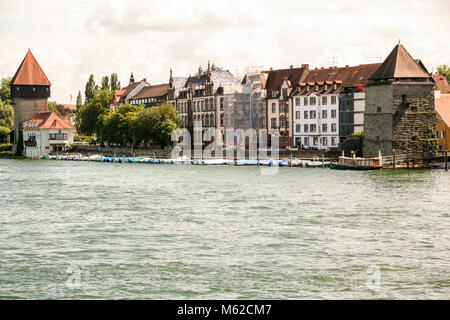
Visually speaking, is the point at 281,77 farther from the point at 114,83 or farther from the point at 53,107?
the point at 53,107

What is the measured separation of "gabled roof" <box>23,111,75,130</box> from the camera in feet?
330

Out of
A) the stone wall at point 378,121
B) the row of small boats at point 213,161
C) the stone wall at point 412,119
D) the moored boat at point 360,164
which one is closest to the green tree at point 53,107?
the row of small boats at point 213,161

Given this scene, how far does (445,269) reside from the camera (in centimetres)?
1741

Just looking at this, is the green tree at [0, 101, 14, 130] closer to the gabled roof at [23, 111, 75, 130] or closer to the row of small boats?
the gabled roof at [23, 111, 75, 130]

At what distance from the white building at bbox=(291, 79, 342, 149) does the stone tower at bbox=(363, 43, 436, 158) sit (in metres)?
11.9

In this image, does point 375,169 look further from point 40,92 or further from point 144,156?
point 40,92

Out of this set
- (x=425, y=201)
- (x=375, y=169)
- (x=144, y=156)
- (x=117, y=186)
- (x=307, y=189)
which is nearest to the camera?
(x=425, y=201)

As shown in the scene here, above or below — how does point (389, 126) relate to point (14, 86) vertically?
below

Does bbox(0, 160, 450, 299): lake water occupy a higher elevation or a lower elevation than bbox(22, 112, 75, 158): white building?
lower

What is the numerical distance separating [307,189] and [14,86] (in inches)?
2869

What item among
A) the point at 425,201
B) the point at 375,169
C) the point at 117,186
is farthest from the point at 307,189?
the point at 375,169

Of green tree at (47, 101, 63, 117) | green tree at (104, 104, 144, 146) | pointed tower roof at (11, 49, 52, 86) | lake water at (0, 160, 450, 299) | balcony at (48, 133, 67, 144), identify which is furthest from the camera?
green tree at (47, 101, 63, 117)

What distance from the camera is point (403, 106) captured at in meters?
62.9

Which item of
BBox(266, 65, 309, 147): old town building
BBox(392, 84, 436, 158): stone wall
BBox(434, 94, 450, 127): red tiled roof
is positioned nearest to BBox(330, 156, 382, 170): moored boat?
BBox(392, 84, 436, 158): stone wall
